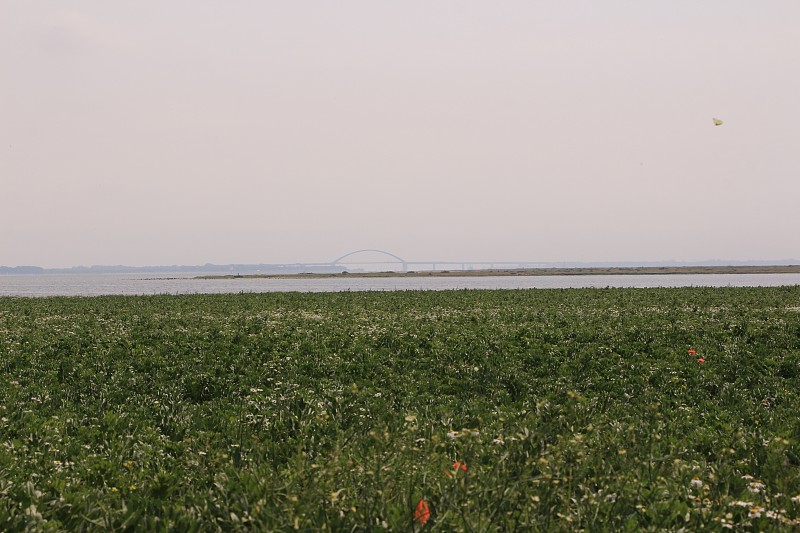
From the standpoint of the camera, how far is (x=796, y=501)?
8.38 meters

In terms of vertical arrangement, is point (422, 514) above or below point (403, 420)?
above

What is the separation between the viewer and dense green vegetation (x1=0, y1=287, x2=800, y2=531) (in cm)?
736

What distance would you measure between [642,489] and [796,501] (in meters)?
2.09

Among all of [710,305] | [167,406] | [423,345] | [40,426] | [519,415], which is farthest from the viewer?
[710,305]

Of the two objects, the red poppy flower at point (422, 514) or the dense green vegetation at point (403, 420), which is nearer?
the red poppy flower at point (422, 514)

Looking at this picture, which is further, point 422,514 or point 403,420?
point 403,420

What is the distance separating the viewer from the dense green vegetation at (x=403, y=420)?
24.2ft

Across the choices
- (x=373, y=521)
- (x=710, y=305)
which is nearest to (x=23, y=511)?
(x=373, y=521)

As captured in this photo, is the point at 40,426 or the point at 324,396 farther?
the point at 324,396

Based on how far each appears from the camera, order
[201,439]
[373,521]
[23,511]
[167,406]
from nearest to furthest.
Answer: [373,521] → [23,511] → [201,439] → [167,406]

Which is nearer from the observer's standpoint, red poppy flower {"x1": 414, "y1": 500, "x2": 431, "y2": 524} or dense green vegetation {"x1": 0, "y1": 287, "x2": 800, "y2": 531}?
red poppy flower {"x1": 414, "y1": 500, "x2": 431, "y2": 524}

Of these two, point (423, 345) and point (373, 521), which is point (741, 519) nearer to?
point (373, 521)

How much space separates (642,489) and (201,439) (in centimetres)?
785

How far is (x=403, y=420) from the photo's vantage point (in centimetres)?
1294
